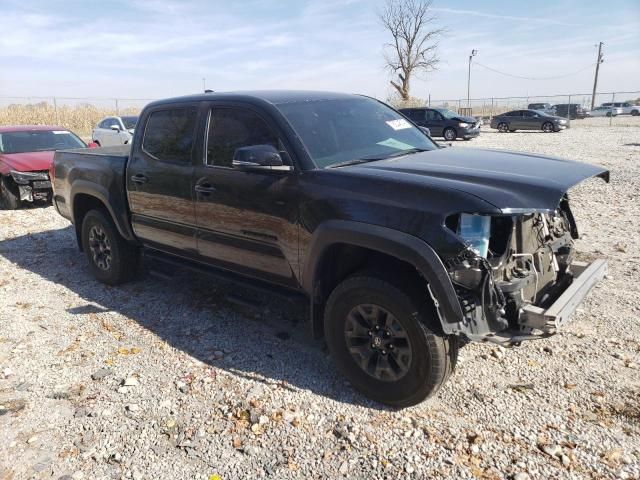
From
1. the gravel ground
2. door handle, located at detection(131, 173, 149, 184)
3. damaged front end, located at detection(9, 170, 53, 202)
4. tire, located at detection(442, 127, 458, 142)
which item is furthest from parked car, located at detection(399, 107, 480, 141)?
door handle, located at detection(131, 173, 149, 184)

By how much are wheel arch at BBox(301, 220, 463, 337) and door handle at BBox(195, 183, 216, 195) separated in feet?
3.81

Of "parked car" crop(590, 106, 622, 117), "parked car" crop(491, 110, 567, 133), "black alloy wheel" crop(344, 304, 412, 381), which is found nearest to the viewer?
"black alloy wheel" crop(344, 304, 412, 381)

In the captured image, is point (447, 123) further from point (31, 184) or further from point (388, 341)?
point (388, 341)

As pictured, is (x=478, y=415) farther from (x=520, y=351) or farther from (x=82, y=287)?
(x=82, y=287)

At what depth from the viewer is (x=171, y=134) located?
15.3 ft

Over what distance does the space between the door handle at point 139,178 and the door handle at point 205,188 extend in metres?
0.86

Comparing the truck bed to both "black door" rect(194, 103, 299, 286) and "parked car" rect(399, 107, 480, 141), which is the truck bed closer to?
"black door" rect(194, 103, 299, 286)

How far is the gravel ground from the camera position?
2807mm

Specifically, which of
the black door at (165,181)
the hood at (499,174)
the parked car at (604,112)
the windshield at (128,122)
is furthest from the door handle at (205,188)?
the parked car at (604,112)

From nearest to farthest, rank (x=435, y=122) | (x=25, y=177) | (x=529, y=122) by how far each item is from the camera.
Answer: (x=25, y=177) < (x=435, y=122) < (x=529, y=122)

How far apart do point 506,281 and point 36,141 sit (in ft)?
35.5

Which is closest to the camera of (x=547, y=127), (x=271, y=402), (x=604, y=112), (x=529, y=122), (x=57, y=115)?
(x=271, y=402)

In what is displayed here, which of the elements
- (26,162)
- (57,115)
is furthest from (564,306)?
(57,115)

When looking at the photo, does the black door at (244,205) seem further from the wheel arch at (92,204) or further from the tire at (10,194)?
the tire at (10,194)
